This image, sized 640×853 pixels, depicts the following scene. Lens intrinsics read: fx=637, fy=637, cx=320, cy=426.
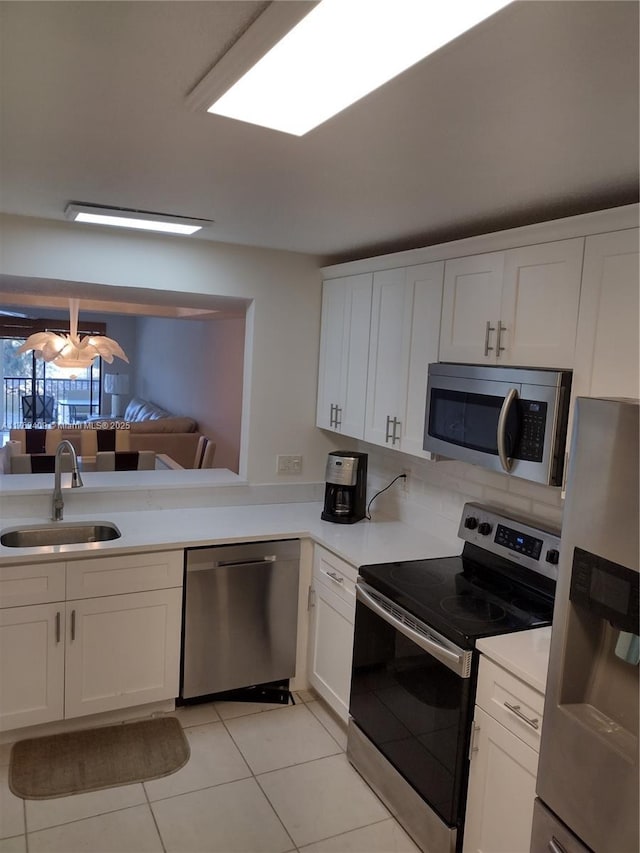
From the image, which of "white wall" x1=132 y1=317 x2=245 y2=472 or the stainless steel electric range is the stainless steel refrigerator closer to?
the stainless steel electric range

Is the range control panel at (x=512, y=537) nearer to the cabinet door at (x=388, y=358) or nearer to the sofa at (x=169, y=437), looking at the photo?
the cabinet door at (x=388, y=358)

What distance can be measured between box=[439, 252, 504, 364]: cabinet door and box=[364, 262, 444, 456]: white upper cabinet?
0.07m

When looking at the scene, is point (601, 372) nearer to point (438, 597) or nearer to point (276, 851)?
point (438, 597)

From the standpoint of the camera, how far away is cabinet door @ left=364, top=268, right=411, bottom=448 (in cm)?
287

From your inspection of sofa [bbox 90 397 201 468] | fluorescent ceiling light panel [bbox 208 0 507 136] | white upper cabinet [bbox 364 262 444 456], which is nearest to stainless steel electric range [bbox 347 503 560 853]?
white upper cabinet [bbox 364 262 444 456]

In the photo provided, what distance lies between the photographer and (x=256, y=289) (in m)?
3.45

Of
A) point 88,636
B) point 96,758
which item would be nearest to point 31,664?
point 88,636

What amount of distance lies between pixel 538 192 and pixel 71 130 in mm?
1427

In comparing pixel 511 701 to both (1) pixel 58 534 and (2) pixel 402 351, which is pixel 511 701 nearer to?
(2) pixel 402 351

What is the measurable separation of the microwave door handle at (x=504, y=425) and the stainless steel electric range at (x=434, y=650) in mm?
396

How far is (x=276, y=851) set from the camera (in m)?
2.20

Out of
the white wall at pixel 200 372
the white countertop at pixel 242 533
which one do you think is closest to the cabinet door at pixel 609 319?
the white countertop at pixel 242 533

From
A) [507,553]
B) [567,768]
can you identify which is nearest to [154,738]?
[507,553]

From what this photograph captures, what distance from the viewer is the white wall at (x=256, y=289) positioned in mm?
3016
